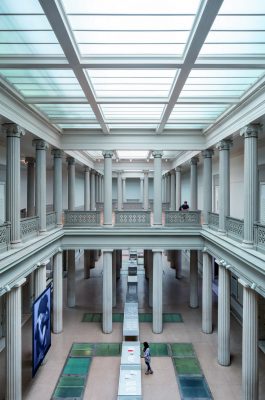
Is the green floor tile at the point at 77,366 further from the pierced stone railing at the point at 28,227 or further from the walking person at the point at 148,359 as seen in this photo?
the pierced stone railing at the point at 28,227

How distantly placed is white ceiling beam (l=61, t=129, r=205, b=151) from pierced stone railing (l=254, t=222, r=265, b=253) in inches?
250

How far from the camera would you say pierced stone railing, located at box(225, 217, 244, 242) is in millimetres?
9734

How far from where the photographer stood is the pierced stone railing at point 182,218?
46.3ft

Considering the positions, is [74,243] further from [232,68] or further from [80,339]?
[232,68]

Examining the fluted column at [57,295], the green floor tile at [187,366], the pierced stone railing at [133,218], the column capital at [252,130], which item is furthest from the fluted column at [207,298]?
the fluted column at [57,295]

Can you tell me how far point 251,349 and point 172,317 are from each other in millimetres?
7172

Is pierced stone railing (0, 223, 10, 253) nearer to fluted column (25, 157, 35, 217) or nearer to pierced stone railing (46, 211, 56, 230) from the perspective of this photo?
pierced stone railing (46, 211, 56, 230)

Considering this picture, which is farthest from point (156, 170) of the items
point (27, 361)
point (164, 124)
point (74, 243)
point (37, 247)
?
point (27, 361)

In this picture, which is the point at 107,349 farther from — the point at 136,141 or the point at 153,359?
the point at 136,141

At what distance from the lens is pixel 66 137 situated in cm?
1416

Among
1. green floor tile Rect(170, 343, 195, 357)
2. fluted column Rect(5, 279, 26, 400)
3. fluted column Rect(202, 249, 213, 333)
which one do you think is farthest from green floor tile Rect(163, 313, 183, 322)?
fluted column Rect(5, 279, 26, 400)

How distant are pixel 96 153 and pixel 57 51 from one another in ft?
47.8

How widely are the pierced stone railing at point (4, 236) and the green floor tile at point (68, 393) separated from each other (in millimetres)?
4856

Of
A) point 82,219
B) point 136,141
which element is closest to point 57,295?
point 82,219
